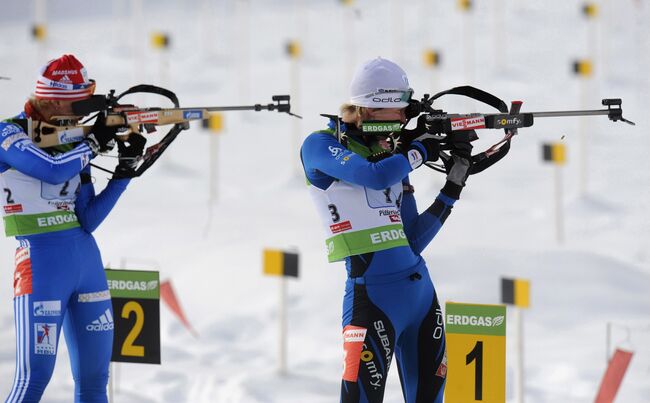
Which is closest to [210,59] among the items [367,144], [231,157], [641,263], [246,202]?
[231,157]

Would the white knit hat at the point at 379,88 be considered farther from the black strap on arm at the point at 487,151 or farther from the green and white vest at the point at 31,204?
the green and white vest at the point at 31,204

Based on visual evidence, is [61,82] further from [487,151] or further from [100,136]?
[487,151]

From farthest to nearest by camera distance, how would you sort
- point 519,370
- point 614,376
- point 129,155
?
point 614,376
point 519,370
point 129,155

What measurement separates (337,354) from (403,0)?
12969 mm

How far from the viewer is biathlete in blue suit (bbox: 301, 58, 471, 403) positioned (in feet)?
11.9

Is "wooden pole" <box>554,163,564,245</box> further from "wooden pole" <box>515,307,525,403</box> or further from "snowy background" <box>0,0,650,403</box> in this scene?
"wooden pole" <box>515,307,525,403</box>

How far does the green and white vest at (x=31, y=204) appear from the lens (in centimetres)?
409

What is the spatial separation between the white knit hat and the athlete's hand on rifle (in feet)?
0.81

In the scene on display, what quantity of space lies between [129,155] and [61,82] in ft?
1.27

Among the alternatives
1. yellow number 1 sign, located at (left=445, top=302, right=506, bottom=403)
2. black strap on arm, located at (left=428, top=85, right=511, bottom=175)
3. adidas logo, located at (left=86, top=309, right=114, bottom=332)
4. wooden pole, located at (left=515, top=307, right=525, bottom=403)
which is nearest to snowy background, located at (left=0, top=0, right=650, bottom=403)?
wooden pole, located at (left=515, top=307, right=525, bottom=403)

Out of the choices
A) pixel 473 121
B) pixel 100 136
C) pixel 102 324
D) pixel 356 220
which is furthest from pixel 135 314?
pixel 473 121

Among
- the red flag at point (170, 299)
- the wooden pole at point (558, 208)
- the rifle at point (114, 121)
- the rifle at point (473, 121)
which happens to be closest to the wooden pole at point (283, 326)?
the red flag at point (170, 299)

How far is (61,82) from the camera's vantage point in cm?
412

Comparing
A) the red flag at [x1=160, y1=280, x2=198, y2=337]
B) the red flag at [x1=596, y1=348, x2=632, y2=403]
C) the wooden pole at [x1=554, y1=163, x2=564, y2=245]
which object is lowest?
the red flag at [x1=596, y1=348, x2=632, y2=403]
